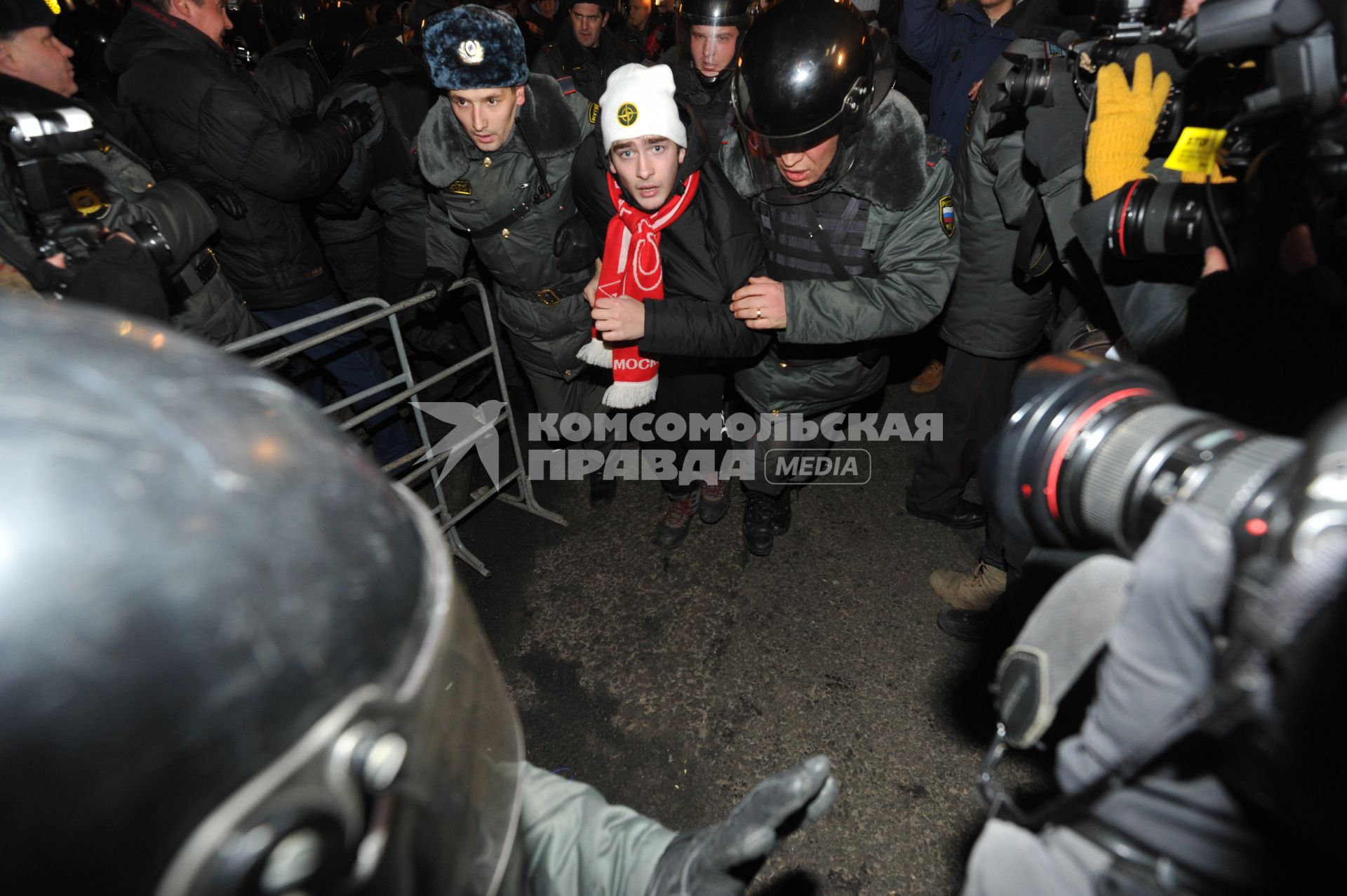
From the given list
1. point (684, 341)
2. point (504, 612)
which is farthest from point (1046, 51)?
point (504, 612)

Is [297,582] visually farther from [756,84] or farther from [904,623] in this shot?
[904,623]

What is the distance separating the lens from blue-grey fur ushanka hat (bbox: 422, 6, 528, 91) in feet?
8.48

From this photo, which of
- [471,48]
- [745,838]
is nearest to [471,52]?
[471,48]

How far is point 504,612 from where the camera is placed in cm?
305

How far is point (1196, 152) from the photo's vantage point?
1.79 m

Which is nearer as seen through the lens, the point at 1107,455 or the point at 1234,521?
the point at 1234,521

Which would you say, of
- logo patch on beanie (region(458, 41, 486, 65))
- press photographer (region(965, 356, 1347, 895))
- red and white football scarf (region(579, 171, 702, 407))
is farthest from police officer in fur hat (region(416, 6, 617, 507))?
press photographer (region(965, 356, 1347, 895))

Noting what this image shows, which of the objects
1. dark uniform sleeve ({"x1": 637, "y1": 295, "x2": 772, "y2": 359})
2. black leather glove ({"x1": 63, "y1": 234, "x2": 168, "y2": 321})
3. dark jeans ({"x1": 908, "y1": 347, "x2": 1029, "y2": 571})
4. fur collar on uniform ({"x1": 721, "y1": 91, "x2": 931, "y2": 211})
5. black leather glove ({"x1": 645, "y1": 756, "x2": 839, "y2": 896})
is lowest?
dark jeans ({"x1": 908, "y1": 347, "x2": 1029, "y2": 571})

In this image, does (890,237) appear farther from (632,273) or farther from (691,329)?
(632,273)

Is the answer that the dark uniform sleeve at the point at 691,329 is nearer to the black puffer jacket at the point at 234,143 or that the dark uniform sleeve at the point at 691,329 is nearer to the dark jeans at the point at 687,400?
the dark jeans at the point at 687,400

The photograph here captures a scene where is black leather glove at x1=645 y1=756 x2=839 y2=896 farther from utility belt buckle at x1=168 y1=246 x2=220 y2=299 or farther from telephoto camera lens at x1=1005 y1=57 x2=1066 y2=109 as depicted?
utility belt buckle at x1=168 y1=246 x2=220 y2=299

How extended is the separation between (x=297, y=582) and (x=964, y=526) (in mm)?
3302

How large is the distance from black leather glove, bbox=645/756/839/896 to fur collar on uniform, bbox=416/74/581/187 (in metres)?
2.67

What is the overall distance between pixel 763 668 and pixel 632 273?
1.70 metres
